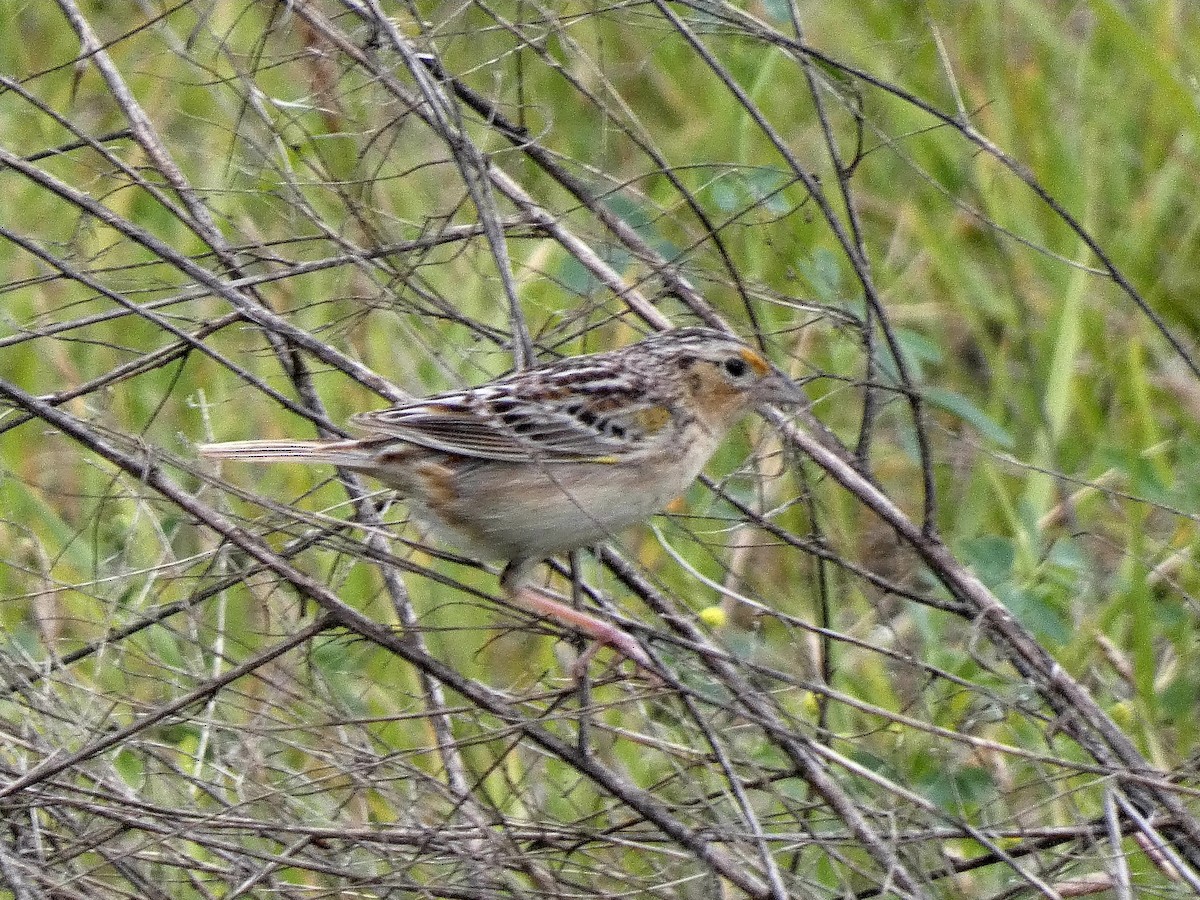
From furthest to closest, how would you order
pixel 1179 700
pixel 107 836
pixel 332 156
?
1. pixel 332 156
2. pixel 1179 700
3. pixel 107 836

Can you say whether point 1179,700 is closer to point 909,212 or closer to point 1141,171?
point 909,212

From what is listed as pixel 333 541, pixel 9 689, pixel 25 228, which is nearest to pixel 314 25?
pixel 333 541

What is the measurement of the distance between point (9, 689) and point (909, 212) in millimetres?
4458

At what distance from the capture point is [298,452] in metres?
4.18

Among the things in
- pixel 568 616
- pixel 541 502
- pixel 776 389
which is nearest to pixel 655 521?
pixel 776 389

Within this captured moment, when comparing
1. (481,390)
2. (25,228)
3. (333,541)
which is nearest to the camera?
(333,541)

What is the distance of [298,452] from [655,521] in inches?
64.8

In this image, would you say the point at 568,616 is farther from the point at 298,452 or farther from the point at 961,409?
the point at 961,409

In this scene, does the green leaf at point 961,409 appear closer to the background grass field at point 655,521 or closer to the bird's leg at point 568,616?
the background grass field at point 655,521

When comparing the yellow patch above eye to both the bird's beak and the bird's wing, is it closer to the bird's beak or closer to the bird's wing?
the bird's beak

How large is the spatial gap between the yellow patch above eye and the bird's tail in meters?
0.96

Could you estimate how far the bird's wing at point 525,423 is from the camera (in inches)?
168

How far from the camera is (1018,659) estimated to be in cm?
404

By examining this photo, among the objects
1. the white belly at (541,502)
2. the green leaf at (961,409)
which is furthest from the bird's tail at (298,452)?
the green leaf at (961,409)
